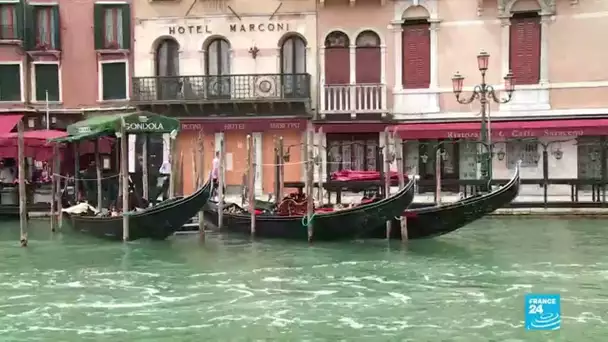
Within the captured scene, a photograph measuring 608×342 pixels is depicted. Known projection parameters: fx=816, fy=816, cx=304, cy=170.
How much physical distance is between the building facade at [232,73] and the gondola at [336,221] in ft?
16.7

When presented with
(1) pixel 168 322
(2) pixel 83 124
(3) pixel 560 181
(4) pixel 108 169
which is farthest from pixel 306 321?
(4) pixel 108 169

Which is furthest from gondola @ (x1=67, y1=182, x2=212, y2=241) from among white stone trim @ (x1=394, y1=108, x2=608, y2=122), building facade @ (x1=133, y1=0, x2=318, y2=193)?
white stone trim @ (x1=394, y1=108, x2=608, y2=122)

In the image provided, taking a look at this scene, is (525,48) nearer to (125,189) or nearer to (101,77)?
(125,189)

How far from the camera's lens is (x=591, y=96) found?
52.3ft

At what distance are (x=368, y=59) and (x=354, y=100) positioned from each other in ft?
3.01

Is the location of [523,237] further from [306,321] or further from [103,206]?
[103,206]

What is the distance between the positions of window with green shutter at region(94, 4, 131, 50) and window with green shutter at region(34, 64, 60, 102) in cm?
115

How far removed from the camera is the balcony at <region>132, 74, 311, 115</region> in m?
16.8

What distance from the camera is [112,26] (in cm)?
1780

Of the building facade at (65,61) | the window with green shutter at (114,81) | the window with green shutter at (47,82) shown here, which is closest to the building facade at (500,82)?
the window with green shutter at (114,81)

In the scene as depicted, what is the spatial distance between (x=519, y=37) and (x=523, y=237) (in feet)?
18.1

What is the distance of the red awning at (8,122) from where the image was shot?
56.0ft

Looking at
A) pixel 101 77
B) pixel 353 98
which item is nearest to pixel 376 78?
pixel 353 98

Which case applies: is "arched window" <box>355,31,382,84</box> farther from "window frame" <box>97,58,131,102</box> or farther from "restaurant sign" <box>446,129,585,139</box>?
"window frame" <box>97,58,131,102</box>
